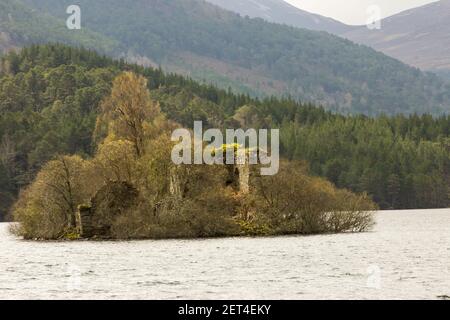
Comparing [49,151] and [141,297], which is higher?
[49,151]

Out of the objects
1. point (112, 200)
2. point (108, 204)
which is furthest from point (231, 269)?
point (108, 204)

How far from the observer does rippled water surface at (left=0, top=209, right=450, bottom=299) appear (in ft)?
147

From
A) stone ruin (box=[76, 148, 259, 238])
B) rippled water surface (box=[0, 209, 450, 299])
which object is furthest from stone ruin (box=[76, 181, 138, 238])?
rippled water surface (box=[0, 209, 450, 299])

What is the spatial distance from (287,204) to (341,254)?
2047 cm

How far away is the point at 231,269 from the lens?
55.9 m

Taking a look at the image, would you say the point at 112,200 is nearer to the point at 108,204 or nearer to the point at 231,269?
the point at 108,204

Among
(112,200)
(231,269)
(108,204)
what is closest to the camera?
(231,269)

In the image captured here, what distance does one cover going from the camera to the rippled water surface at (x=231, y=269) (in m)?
44.7

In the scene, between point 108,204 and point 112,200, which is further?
point 108,204

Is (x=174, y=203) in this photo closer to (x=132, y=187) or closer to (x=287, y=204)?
(x=132, y=187)

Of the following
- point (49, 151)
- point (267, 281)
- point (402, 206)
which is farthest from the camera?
point (402, 206)
